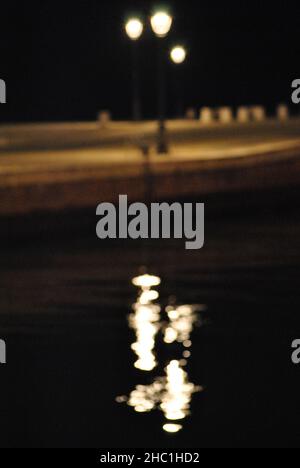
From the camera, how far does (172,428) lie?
13.4 metres

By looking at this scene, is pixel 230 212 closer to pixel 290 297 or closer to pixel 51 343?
pixel 290 297

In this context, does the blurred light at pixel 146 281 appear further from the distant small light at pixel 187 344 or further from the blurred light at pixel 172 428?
the blurred light at pixel 172 428

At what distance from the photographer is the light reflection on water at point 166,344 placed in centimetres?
1418

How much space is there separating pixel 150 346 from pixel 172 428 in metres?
3.72

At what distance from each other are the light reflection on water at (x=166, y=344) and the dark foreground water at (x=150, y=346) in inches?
0.9

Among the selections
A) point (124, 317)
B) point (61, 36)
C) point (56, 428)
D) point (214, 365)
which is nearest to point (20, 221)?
point (124, 317)

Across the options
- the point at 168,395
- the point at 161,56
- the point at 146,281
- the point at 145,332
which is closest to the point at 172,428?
the point at 168,395

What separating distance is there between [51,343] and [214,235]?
32.3 ft

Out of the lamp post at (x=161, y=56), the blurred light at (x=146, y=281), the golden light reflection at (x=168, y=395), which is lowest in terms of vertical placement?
the golden light reflection at (x=168, y=395)

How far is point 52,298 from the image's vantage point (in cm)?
2058

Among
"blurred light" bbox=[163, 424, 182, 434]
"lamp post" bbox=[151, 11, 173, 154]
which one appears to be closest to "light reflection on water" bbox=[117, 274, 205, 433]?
"blurred light" bbox=[163, 424, 182, 434]

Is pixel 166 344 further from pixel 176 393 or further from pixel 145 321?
pixel 176 393

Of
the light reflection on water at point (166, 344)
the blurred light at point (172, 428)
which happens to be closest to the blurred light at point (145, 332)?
the light reflection on water at point (166, 344)

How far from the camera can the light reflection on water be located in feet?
46.5
